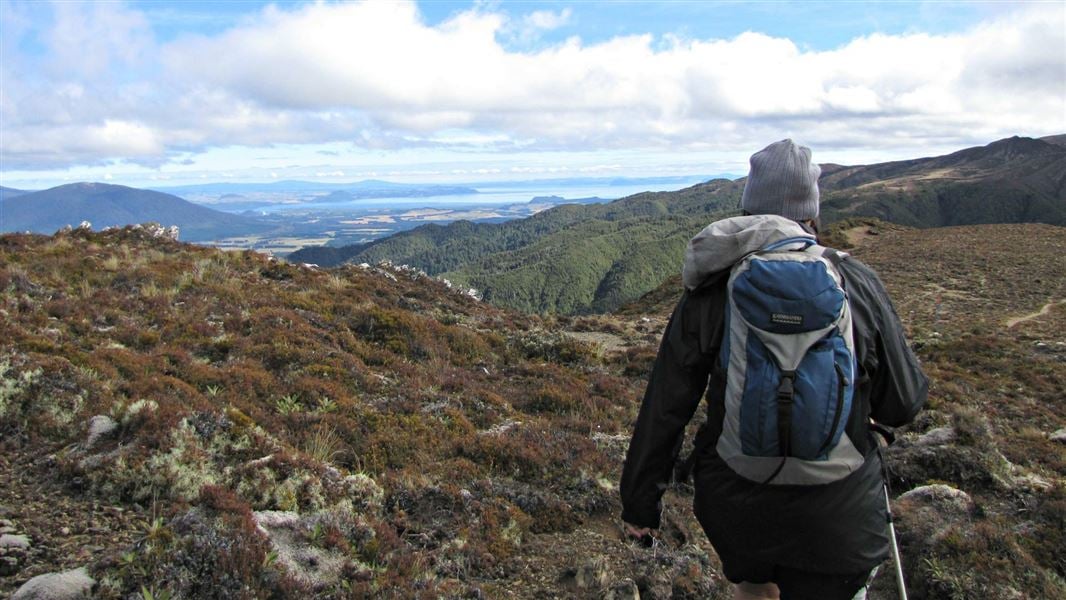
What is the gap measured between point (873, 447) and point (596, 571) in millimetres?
2949

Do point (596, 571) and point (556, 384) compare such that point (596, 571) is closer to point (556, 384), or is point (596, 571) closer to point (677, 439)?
point (677, 439)

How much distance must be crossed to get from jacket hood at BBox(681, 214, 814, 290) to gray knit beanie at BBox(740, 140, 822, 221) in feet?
0.61

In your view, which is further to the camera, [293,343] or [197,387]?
[293,343]

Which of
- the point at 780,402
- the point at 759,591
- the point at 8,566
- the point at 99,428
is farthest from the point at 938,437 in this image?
the point at 99,428

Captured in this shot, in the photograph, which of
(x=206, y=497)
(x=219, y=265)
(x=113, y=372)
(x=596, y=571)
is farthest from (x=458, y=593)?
(x=219, y=265)

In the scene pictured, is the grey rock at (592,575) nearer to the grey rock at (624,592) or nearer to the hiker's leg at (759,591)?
the grey rock at (624,592)

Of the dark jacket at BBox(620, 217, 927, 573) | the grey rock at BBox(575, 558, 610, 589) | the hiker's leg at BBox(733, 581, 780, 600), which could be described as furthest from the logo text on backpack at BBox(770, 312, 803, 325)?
the grey rock at BBox(575, 558, 610, 589)

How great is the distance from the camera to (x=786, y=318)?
2.25m

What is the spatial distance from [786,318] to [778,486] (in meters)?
0.72

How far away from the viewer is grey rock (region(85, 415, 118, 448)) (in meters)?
5.80

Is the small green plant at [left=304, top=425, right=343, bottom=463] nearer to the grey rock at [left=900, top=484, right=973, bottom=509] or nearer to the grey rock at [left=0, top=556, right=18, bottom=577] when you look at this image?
the grey rock at [left=0, top=556, right=18, bottom=577]

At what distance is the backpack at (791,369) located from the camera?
225cm

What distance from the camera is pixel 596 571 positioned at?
4.86m

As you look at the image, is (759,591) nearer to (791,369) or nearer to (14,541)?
(791,369)
